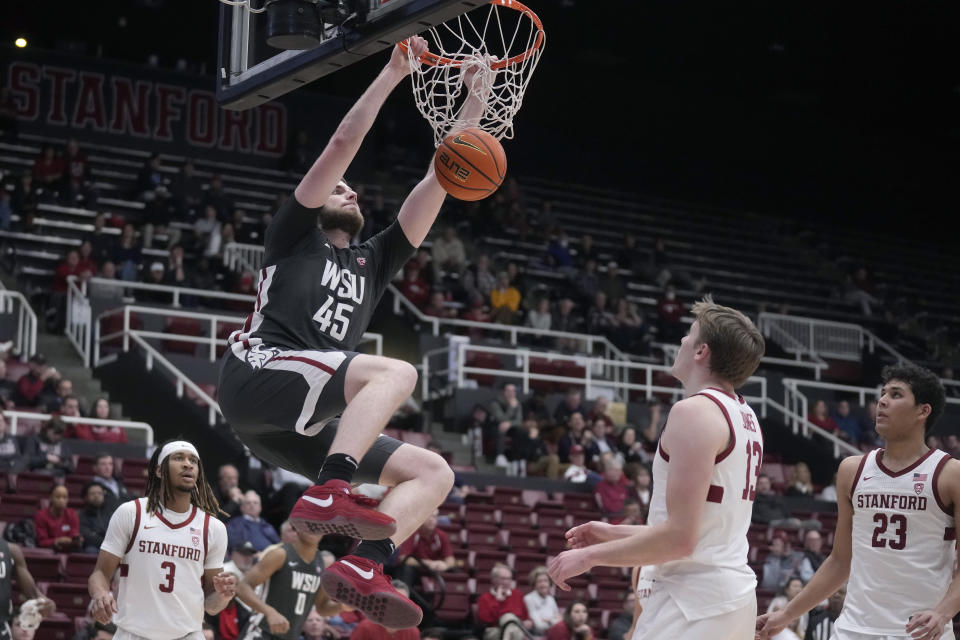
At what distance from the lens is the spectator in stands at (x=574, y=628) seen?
1335cm

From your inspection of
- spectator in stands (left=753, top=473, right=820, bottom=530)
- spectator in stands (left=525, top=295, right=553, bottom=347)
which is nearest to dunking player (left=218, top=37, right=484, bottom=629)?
spectator in stands (left=753, top=473, right=820, bottom=530)

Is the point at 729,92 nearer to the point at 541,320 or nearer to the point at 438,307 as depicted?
the point at 541,320

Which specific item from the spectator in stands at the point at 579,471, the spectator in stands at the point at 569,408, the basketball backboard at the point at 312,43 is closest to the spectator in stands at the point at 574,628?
the spectator in stands at the point at 579,471

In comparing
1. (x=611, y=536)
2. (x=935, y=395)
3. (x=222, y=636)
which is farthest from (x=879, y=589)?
(x=222, y=636)

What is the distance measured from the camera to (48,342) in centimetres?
1944

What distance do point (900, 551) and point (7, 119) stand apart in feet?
67.0

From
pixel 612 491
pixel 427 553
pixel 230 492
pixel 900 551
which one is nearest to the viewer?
pixel 900 551

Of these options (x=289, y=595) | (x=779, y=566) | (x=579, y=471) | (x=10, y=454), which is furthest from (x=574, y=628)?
(x=10, y=454)

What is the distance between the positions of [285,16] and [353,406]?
2.12 m

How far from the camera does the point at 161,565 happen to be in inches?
332

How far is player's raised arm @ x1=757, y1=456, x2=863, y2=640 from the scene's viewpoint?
254 inches

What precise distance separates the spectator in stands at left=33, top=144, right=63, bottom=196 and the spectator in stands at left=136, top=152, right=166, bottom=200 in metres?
1.35

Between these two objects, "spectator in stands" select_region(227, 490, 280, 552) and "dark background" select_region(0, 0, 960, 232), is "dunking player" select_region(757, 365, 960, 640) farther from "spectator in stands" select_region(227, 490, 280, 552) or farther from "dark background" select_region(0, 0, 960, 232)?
"dark background" select_region(0, 0, 960, 232)

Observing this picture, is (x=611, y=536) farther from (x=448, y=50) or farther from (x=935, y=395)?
(x=448, y=50)
